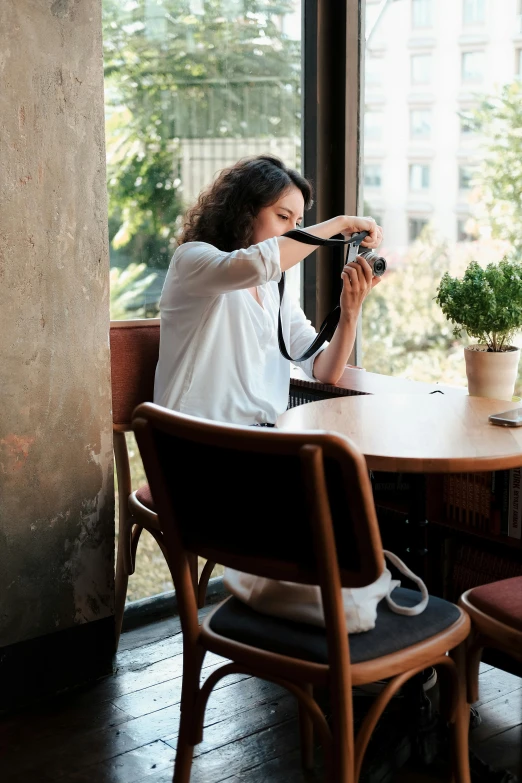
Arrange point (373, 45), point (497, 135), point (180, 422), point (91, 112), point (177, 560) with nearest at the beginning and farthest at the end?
point (180, 422) → point (177, 560) → point (91, 112) → point (497, 135) → point (373, 45)

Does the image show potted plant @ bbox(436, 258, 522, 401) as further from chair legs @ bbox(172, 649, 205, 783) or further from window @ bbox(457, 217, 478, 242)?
chair legs @ bbox(172, 649, 205, 783)

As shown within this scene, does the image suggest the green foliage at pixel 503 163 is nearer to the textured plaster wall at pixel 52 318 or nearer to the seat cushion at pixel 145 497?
the textured plaster wall at pixel 52 318

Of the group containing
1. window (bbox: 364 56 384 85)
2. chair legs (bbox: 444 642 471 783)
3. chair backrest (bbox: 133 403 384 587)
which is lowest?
chair legs (bbox: 444 642 471 783)

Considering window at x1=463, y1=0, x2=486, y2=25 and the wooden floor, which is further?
window at x1=463, y1=0, x2=486, y2=25

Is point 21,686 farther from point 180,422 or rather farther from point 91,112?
point 91,112

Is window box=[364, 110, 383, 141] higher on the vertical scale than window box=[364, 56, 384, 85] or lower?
lower

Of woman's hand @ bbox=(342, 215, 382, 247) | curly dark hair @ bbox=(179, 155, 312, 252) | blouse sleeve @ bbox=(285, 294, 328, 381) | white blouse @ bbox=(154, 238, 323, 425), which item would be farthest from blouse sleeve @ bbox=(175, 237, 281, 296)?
blouse sleeve @ bbox=(285, 294, 328, 381)

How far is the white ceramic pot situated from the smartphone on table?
40 cm

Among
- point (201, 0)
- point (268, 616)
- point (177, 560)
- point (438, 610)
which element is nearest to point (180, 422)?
point (177, 560)

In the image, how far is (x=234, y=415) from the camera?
2.30 m

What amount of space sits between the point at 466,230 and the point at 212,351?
35.5 inches

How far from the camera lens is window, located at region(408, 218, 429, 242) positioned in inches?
109

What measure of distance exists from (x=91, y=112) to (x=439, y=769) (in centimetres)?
165

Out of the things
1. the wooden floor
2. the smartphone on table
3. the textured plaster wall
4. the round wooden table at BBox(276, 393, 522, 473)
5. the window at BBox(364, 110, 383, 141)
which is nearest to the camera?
the round wooden table at BBox(276, 393, 522, 473)
